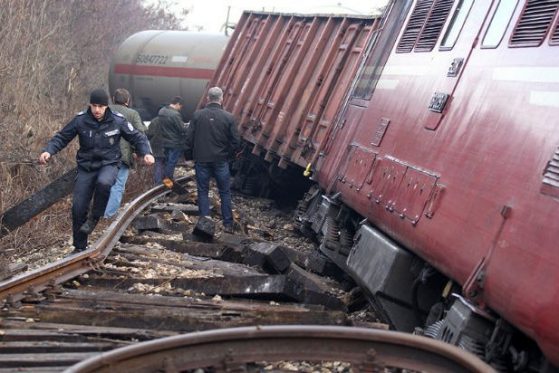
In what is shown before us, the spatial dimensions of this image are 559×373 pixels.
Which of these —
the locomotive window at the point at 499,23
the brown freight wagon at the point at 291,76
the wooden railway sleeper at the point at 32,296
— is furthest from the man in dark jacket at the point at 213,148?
the locomotive window at the point at 499,23

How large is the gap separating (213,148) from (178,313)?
575 centimetres

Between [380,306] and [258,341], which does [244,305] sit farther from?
[258,341]

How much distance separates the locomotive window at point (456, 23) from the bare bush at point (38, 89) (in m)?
5.05

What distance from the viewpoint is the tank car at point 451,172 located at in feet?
16.0

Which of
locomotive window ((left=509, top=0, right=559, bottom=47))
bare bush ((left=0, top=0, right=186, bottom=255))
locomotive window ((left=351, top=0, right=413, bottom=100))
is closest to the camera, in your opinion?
locomotive window ((left=509, top=0, right=559, bottom=47))

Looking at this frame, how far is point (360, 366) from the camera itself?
4.49m

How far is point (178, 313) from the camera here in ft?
20.0

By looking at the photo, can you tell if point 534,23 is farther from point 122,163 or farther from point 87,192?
point 122,163

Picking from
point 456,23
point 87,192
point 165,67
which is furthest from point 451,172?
point 165,67

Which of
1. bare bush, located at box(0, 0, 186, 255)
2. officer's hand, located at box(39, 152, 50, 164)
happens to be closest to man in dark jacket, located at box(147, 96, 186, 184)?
bare bush, located at box(0, 0, 186, 255)

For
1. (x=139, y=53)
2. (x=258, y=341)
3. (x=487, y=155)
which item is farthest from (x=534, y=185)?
(x=139, y=53)

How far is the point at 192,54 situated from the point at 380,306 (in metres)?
15.5

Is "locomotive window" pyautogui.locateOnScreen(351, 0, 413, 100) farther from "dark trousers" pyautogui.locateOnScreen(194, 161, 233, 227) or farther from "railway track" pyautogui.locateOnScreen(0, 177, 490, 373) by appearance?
"dark trousers" pyautogui.locateOnScreen(194, 161, 233, 227)

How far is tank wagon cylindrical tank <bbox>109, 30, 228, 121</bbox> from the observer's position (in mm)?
21375
